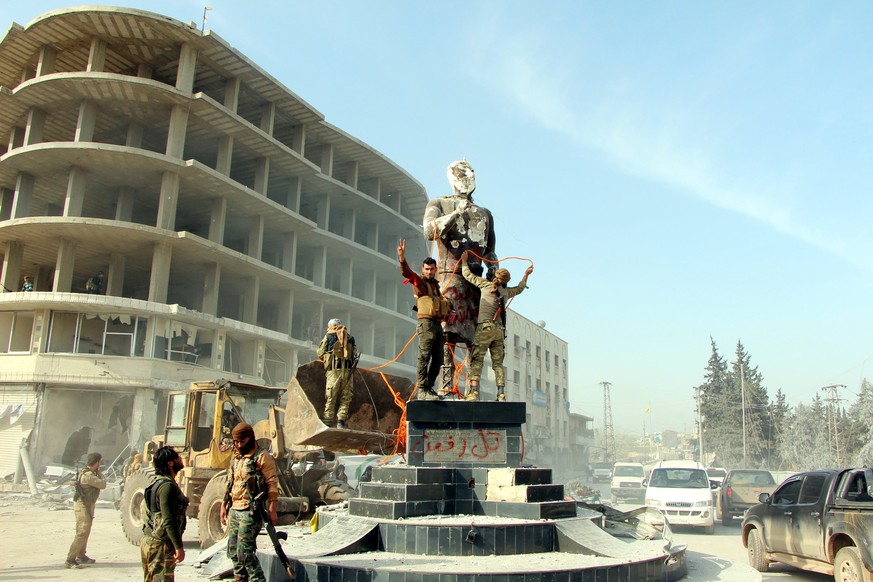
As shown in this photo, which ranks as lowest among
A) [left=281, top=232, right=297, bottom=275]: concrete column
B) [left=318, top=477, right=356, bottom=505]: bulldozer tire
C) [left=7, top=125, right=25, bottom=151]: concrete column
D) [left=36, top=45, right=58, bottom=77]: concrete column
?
[left=318, top=477, right=356, bottom=505]: bulldozer tire

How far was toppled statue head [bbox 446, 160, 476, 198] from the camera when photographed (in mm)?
9219

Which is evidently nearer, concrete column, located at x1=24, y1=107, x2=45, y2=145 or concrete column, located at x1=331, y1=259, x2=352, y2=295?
concrete column, located at x1=24, y1=107, x2=45, y2=145

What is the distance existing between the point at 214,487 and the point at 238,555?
20.5ft

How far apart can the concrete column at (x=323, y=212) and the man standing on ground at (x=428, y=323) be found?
107ft

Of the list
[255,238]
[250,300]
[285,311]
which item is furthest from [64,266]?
[285,311]

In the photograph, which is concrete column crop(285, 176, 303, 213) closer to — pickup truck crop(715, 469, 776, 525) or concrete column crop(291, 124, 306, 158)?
concrete column crop(291, 124, 306, 158)

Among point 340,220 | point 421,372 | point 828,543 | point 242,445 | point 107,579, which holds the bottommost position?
point 107,579

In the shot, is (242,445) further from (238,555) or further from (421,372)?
(421,372)

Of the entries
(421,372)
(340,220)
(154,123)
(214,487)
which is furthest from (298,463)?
(340,220)

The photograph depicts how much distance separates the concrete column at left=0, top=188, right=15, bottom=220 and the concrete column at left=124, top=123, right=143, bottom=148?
24.4 ft

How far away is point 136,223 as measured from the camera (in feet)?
102

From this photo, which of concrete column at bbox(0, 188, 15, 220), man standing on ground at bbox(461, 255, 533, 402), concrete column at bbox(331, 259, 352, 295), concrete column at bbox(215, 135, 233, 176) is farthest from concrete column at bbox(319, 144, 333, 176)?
man standing on ground at bbox(461, 255, 533, 402)

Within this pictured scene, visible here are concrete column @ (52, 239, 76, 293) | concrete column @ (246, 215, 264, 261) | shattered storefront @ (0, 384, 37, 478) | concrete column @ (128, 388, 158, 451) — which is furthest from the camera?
concrete column @ (246, 215, 264, 261)

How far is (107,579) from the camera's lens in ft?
30.0
